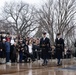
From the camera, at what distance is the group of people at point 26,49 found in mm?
17828

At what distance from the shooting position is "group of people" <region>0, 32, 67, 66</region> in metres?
17.8

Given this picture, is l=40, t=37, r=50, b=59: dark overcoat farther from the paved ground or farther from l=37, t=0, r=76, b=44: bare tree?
l=37, t=0, r=76, b=44: bare tree

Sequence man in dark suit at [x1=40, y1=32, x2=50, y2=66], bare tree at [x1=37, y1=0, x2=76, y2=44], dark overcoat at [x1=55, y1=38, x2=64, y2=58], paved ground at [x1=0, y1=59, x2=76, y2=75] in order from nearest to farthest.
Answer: paved ground at [x1=0, y1=59, x2=76, y2=75]
man in dark suit at [x1=40, y1=32, x2=50, y2=66]
dark overcoat at [x1=55, y1=38, x2=64, y2=58]
bare tree at [x1=37, y1=0, x2=76, y2=44]

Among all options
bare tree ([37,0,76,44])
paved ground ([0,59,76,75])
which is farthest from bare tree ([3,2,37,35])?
paved ground ([0,59,76,75])

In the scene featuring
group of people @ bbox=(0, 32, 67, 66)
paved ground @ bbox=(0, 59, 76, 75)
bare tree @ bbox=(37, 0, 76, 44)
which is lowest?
paved ground @ bbox=(0, 59, 76, 75)

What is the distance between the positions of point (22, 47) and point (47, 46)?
366 cm

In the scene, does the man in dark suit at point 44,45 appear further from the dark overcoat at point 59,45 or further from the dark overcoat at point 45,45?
the dark overcoat at point 59,45

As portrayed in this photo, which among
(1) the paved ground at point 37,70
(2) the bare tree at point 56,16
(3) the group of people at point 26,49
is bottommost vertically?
(1) the paved ground at point 37,70

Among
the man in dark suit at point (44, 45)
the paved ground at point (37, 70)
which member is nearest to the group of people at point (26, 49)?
the man in dark suit at point (44, 45)

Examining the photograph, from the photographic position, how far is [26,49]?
2194cm

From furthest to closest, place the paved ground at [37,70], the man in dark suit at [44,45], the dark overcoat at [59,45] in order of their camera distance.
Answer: the dark overcoat at [59,45] → the man in dark suit at [44,45] → the paved ground at [37,70]

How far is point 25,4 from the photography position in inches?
3046

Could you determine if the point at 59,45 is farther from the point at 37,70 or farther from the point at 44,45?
the point at 37,70

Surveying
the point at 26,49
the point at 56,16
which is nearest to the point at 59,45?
the point at 26,49
